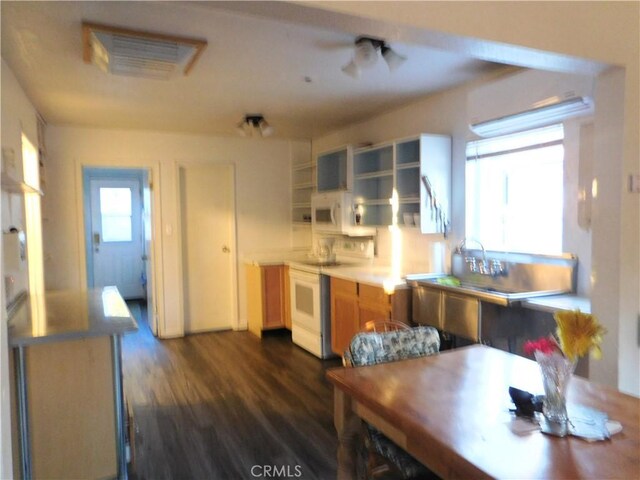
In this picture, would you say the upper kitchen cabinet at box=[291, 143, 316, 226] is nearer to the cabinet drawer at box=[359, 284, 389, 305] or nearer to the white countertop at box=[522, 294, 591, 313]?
the cabinet drawer at box=[359, 284, 389, 305]

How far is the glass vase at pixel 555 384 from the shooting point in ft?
4.49

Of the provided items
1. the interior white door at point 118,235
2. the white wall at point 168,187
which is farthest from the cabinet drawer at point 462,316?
the interior white door at point 118,235

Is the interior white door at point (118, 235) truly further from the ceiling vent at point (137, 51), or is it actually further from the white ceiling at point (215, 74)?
the ceiling vent at point (137, 51)

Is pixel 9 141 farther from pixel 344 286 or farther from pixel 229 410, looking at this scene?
pixel 344 286

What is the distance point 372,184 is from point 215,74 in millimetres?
1979

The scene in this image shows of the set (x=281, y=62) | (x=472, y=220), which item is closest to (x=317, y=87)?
(x=281, y=62)

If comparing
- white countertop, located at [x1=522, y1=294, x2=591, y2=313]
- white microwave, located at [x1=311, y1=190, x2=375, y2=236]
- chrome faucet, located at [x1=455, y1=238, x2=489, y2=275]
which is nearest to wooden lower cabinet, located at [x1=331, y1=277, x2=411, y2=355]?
chrome faucet, located at [x1=455, y1=238, x2=489, y2=275]

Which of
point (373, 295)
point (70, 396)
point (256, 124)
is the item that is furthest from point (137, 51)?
point (373, 295)

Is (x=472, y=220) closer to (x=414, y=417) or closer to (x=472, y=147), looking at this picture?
(x=472, y=147)

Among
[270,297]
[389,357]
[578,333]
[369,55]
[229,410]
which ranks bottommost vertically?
[229,410]

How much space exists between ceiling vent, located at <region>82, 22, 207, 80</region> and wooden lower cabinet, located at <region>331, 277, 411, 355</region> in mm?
2111

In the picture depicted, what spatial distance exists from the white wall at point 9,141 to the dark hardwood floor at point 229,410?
3.56 ft

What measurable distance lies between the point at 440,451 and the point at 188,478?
174cm

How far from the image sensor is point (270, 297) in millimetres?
5289
